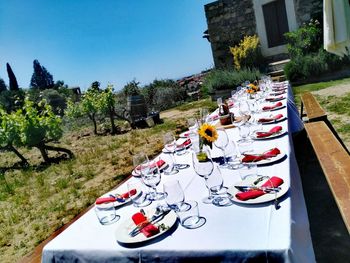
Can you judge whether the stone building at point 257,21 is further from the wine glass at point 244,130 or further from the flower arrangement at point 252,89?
the wine glass at point 244,130

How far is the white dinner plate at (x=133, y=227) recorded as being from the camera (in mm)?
1239

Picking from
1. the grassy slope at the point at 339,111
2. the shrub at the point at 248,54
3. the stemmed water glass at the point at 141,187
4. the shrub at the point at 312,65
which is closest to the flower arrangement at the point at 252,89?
the grassy slope at the point at 339,111

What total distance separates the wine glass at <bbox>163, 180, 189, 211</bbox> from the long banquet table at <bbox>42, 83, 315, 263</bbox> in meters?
0.09

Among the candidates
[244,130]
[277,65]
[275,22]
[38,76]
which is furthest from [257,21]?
[38,76]

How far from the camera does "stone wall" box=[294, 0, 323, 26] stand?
10.8 meters

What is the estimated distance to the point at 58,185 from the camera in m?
5.19

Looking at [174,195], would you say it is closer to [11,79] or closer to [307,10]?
[307,10]

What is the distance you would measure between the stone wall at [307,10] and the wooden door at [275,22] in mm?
687

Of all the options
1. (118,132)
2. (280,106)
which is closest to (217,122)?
(280,106)

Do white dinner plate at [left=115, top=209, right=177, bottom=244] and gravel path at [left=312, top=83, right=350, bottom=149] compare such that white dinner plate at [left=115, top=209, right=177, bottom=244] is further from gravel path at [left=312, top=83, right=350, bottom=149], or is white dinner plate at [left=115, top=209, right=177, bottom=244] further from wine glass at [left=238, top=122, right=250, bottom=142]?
gravel path at [left=312, top=83, right=350, bottom=149]

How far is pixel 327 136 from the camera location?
9.80 ft

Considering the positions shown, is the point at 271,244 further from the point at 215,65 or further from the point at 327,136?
the point at 215,65

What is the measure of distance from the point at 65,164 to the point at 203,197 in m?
→ 5.74

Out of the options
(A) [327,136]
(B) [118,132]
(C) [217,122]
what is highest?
(C) [217,122]
